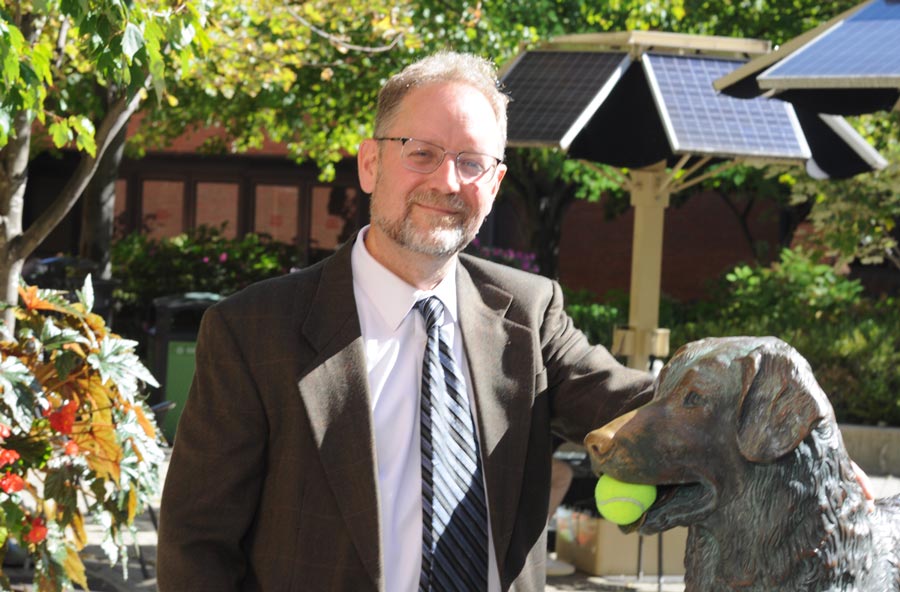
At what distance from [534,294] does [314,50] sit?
394 inches

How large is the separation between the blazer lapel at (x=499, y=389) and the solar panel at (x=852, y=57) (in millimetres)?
2268

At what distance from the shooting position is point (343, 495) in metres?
2.49

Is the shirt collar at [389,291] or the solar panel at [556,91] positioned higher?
the solar panel at [556,91]

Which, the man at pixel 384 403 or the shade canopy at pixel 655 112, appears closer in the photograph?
the man at pixel 384 403

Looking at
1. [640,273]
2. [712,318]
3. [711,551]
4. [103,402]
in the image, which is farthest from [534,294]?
Result: [712,318]

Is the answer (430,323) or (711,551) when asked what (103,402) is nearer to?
(430,323)

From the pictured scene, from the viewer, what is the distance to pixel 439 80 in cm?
A: 262

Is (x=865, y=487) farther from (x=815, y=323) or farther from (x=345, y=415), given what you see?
(x=815, y=323)

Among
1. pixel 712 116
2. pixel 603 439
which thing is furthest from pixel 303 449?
pixel 712 116

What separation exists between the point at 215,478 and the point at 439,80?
92 cm

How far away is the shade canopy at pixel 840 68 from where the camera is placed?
4.60 m

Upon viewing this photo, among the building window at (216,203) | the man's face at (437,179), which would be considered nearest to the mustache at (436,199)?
the man's face at (437,179)

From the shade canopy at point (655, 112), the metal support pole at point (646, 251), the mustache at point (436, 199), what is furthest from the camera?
the metal support pole at point (646, 251)

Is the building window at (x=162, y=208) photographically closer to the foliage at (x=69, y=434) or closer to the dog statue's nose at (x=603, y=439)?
the foliage at (x=69, y=434)
